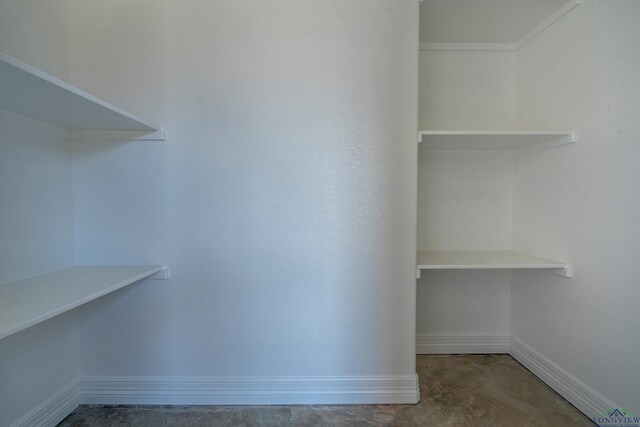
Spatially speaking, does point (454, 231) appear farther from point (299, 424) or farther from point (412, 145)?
point (299, 424)

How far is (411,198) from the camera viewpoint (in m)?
1.59

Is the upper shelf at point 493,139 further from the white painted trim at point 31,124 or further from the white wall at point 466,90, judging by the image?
the white painted trim at point 31,124

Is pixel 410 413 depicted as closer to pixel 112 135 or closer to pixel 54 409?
pixel 54 409

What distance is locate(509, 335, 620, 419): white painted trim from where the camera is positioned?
1.45 m

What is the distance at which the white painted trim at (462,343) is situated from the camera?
2117 millimetres

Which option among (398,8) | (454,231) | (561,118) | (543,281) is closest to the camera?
(398,8)

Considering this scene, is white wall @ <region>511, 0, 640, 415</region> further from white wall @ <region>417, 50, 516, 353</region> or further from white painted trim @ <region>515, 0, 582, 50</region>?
white wall @ <region>417, 50, 516, 353</region>

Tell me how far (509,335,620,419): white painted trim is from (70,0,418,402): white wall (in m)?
0.91

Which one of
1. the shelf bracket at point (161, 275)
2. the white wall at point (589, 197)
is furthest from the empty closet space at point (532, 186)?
the shelf bracket at point (161, 275)

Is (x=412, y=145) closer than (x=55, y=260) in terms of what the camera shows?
No

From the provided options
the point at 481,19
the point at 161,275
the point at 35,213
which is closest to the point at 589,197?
the point at 481,19

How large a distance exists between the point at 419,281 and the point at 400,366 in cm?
68

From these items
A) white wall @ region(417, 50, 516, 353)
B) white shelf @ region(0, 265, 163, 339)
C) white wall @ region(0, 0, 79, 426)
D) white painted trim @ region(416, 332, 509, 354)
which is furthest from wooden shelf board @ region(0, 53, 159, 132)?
white painted trim @ region(416, 332, 509, 354)

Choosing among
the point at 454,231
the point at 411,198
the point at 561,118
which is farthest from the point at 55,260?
the point at 561,118
